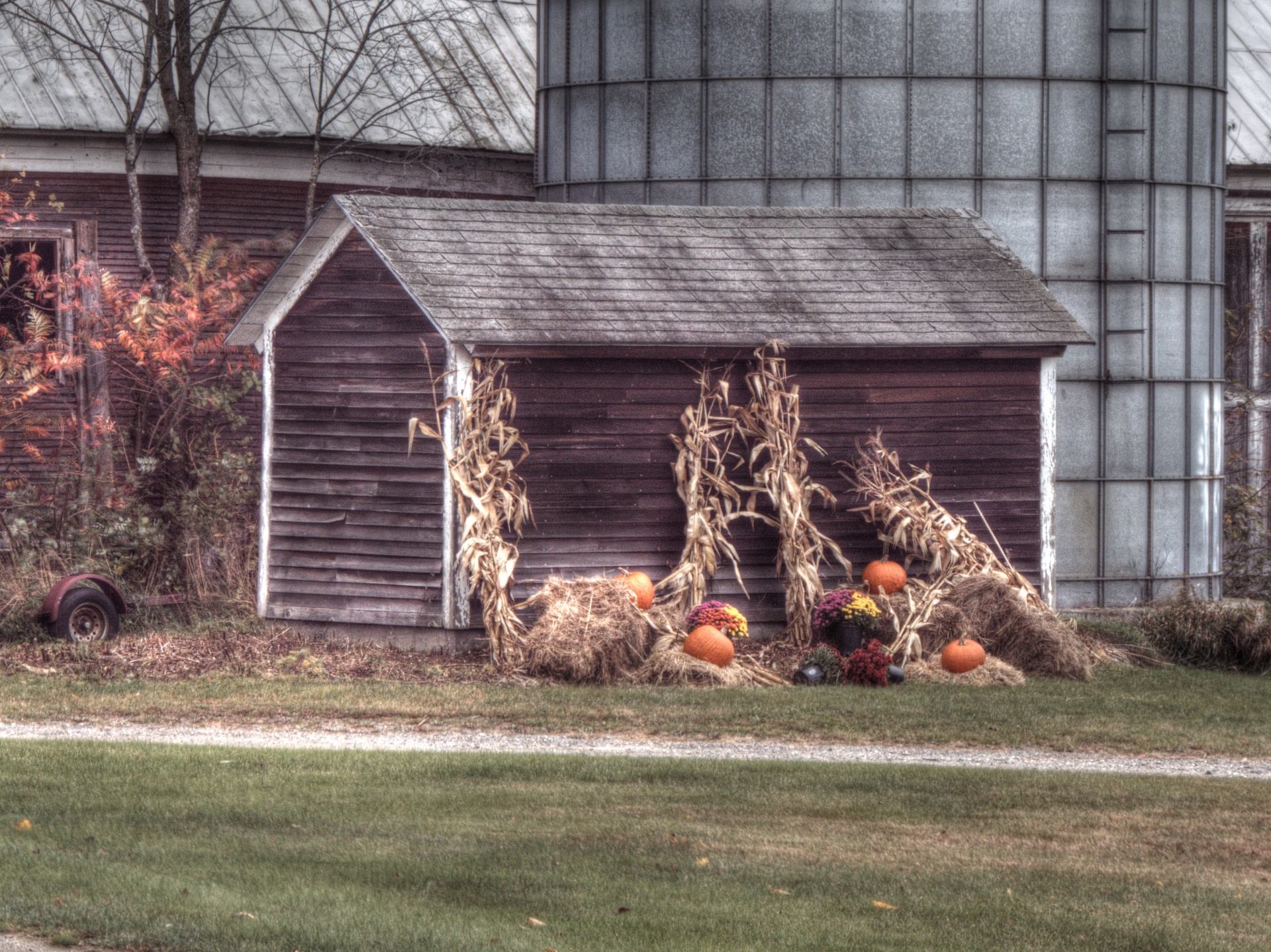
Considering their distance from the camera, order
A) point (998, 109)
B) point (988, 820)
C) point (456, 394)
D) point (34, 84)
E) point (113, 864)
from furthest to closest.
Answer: point (34, 84)
point (998, 109)
point (456, 394)
point (988, 820)
point (113, 864)

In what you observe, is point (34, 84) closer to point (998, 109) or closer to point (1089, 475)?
point (998, 109)

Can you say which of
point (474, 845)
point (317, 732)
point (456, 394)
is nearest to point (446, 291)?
point (456, 394)

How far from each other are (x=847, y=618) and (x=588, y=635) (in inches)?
84.9

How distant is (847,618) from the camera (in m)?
13.8

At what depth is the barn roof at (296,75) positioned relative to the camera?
63.0ft

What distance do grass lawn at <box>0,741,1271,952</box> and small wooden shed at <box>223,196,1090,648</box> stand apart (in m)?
4.40

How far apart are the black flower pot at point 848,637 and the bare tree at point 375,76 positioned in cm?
872

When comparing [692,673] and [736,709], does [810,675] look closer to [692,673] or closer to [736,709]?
[692,673]

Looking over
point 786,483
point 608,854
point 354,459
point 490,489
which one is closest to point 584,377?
point 490,489

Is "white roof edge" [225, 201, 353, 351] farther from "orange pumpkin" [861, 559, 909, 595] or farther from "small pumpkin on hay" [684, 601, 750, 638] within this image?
"orange pumpkin" [861, 559, 909, 595]

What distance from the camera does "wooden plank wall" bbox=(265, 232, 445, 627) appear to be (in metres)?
14.2

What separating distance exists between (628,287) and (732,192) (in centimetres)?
373

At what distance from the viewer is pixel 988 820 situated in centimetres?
867

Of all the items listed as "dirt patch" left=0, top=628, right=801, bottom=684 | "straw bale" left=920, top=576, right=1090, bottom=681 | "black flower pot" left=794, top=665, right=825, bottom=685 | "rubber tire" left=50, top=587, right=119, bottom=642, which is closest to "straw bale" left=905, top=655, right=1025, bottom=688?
"straw bale" left=920, top=576, right=1090, bottom=681
